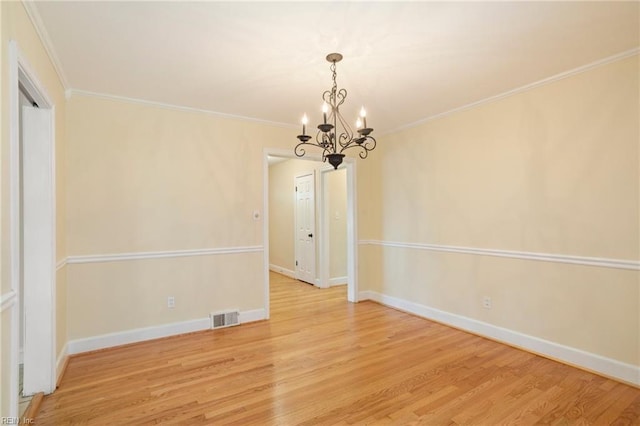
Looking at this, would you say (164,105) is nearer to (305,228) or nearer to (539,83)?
(305,228)

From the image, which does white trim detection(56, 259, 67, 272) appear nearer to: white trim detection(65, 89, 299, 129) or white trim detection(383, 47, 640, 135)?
white trim detection(65, 89, 299, 129)

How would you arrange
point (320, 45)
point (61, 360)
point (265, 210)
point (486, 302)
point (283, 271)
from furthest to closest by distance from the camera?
point (283, 271), point (265, 210), point (486, 302), point (61, 360), point (320, 45)

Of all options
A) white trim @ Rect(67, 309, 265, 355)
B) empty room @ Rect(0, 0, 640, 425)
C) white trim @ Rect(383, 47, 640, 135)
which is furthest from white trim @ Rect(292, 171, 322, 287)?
white trim @ Rect(383, 47, 640, 135)

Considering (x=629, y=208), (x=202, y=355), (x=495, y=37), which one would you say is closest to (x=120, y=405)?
(x=202, y=355)

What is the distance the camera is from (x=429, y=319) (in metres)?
4.12

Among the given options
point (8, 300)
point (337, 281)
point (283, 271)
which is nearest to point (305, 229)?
point (337, 281)

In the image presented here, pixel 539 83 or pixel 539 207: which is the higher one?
pixel 539 83

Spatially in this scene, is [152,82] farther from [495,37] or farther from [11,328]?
[495,37]

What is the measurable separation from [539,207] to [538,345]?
4.27ft

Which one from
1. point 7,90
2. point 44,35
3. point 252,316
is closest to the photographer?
point 7,90

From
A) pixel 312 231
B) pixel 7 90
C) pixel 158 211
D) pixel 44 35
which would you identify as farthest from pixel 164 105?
pixel 312 231

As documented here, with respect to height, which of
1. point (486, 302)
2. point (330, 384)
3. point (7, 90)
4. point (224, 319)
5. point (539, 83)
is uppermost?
point (539, 83)

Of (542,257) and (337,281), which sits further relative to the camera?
(337,281)

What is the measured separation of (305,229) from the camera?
6.44 m
